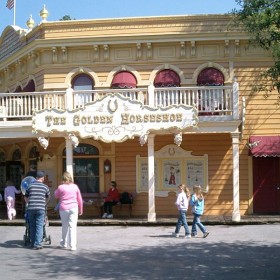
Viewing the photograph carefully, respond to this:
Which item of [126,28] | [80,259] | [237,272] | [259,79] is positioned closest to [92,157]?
→ [126,28]

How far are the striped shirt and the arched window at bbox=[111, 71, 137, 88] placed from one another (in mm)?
8540

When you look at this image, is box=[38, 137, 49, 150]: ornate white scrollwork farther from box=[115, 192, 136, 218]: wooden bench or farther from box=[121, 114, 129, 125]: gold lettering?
box=[115, 192, 136, 218]: wooden bench

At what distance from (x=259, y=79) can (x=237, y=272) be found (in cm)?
1188

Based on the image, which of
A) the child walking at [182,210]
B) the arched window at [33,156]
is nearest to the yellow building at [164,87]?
the arched window at [33,156]

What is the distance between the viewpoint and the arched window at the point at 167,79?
20.8m

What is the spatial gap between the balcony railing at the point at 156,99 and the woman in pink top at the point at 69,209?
6053 mm

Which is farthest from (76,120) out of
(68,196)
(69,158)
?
(68,196)

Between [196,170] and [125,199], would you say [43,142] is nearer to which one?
[125,199]

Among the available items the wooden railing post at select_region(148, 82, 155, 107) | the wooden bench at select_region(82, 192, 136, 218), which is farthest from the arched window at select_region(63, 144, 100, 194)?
the wooden railing post at select_region(148, 82, 155, 107)

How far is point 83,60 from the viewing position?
2114 centimetres

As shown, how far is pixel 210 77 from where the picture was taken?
2062 cm

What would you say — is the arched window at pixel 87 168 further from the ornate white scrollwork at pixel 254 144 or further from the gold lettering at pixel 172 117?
the ornate white scrollwork at pixel 254 144

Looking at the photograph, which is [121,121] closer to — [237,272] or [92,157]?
[92,157]

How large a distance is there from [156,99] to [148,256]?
7.70 meters
